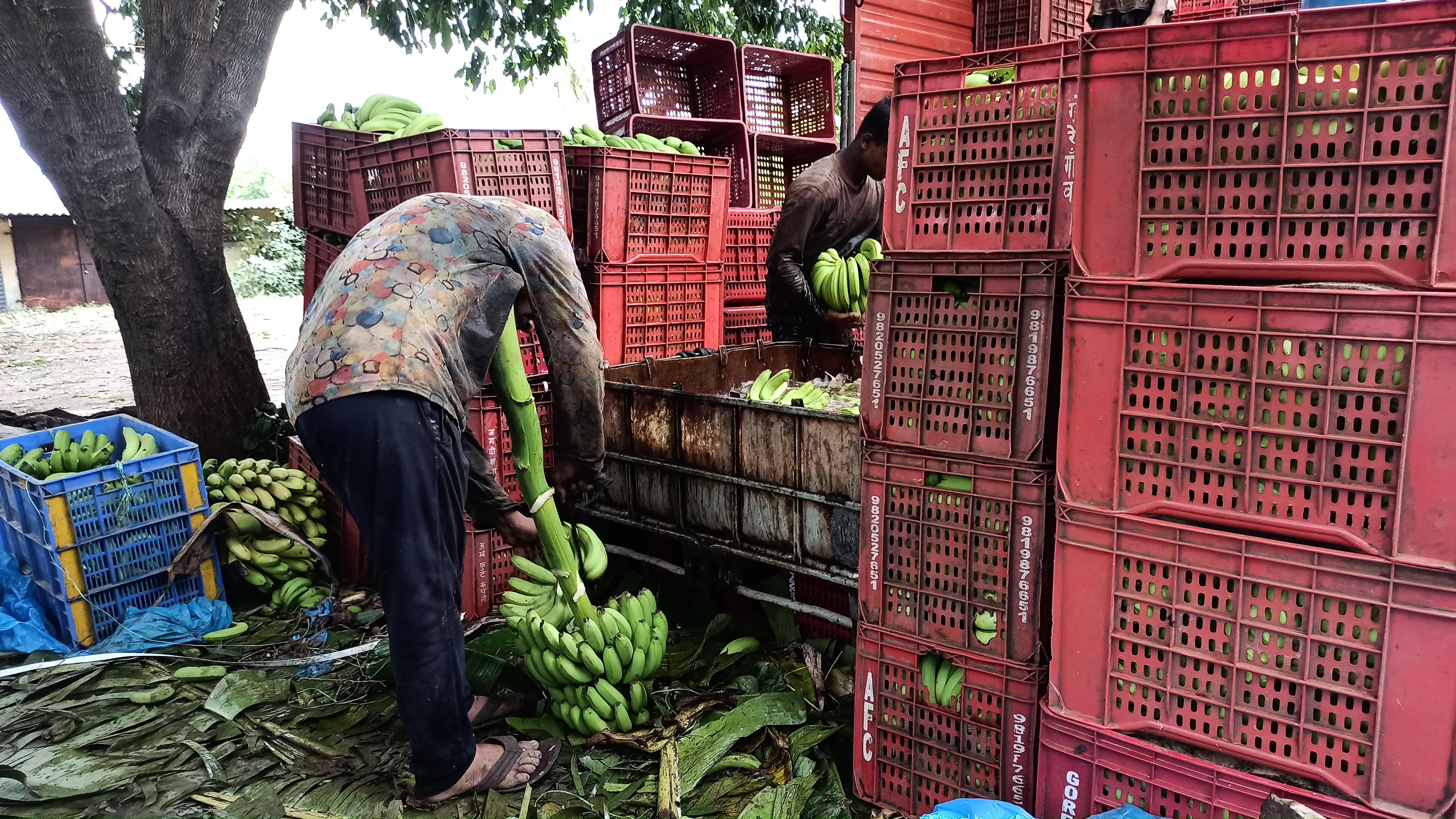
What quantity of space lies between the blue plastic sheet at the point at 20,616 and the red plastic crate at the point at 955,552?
4.14m

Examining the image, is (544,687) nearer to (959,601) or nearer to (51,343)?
(959,601)

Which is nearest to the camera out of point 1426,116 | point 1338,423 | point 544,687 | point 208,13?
point 1426,116

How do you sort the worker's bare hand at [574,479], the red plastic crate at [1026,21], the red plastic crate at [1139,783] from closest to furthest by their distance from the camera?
the red plastic crate at [1139,783] < the worker's bare hand at [574,479] < the red plastic crate at [1026,21]

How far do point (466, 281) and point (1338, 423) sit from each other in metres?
2.62

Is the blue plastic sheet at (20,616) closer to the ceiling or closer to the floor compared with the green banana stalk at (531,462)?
closer to the floor

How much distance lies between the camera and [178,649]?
4328 millimetres

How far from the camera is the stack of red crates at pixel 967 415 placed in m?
2.50

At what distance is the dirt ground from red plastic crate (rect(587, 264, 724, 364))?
4903 millimetres

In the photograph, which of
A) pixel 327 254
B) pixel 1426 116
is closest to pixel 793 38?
pixel 327 254

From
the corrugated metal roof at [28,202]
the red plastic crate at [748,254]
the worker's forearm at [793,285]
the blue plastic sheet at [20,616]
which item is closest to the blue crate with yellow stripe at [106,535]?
the blue plastic sheet at [20,616]

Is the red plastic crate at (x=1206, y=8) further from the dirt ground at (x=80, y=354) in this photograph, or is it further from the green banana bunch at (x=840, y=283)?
the dirt ground at (x=80, y=354)

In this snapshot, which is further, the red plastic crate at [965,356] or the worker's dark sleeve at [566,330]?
the worker's dark sleeve at [566,330]

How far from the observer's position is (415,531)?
288cm

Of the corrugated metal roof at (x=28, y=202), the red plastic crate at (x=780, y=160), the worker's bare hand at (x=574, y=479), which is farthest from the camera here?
the corrugated metal roof at (x=28, y=202)
